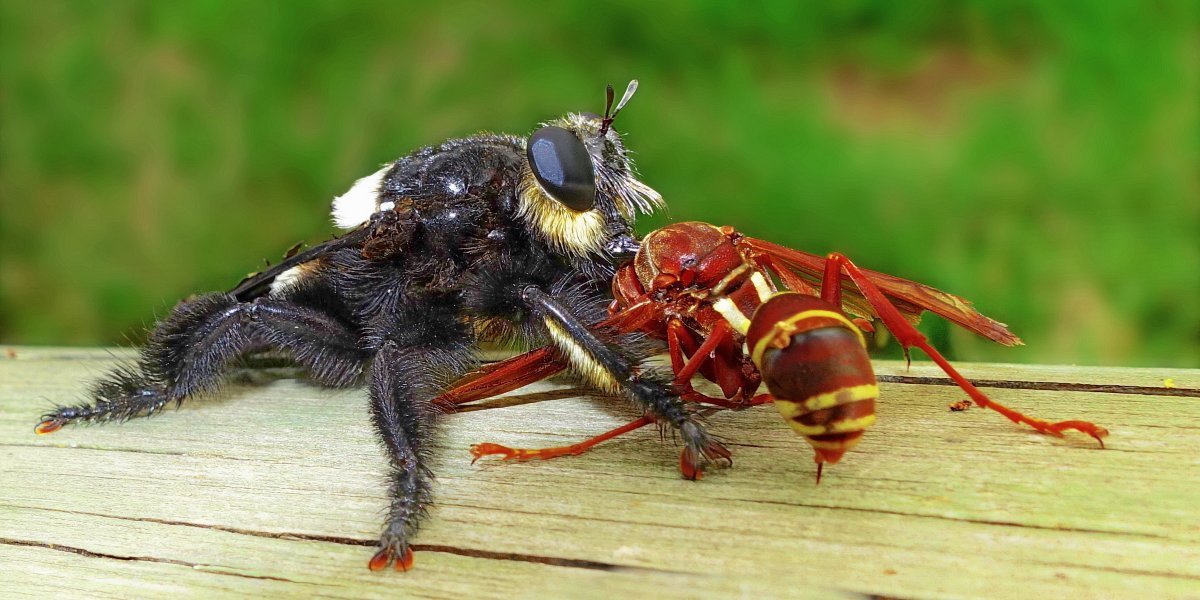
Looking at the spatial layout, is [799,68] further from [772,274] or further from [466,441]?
[466,441]

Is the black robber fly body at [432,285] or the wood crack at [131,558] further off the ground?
the black robber fly body at [432,285]

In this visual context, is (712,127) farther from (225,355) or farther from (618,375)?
(225,355)

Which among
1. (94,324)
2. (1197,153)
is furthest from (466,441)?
(94,324)

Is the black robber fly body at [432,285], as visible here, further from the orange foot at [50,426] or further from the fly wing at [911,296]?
the fly wing at [911,296]

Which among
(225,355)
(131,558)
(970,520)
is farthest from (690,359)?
(225,355)

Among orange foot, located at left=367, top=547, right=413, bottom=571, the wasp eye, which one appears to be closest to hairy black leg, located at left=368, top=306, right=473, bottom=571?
orange foot, located at left=367, top=547, right=413, bottom=571

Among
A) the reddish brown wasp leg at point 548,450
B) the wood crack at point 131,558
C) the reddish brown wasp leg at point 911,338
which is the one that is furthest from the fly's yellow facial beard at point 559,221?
the wood crack at point 131,558

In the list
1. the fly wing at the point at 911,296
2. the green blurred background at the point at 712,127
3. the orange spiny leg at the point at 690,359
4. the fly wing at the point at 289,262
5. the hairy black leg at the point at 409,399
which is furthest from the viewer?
the green blurred background at the point at 712,127
